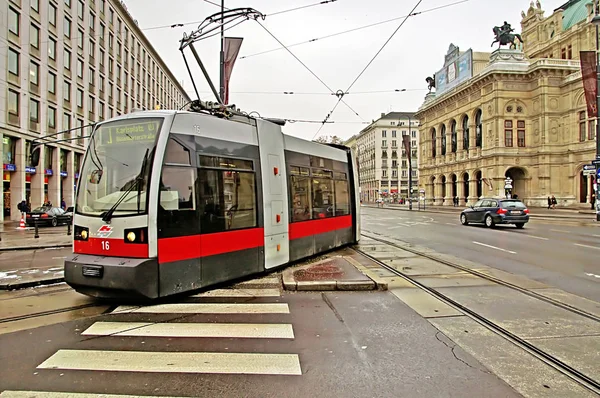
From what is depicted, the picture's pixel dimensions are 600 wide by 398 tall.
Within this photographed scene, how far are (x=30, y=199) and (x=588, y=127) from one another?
196 ft

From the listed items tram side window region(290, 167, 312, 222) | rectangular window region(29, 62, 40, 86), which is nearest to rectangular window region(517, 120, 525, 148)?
tram side window region(290, 167, 312, 222)

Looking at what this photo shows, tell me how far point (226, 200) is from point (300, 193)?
267 centimetres

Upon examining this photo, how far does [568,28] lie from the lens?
52.7 meters

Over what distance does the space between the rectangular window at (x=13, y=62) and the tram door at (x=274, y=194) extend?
3061 cm

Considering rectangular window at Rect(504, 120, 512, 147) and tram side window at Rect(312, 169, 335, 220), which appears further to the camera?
rectangular window at Rect(504, 120, 512, 147)

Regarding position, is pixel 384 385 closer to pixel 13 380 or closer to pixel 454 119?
pixel 13 380

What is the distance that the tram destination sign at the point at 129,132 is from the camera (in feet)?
19.5

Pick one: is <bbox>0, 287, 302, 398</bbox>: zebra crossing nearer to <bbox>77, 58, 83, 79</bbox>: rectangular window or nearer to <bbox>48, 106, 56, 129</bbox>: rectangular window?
<bbox>48, 106, 56, 129</bbox>: rectangular window

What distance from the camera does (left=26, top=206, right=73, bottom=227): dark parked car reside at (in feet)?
80.6

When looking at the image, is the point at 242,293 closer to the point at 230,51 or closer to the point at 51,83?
the point at 230,51

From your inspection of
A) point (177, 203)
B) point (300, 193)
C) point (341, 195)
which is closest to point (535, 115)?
point (341, 195)

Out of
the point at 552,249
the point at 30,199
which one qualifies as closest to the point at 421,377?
the point at 552,249

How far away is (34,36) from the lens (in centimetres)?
3203

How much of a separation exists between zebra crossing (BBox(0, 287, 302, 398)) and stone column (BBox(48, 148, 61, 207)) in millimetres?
36038
